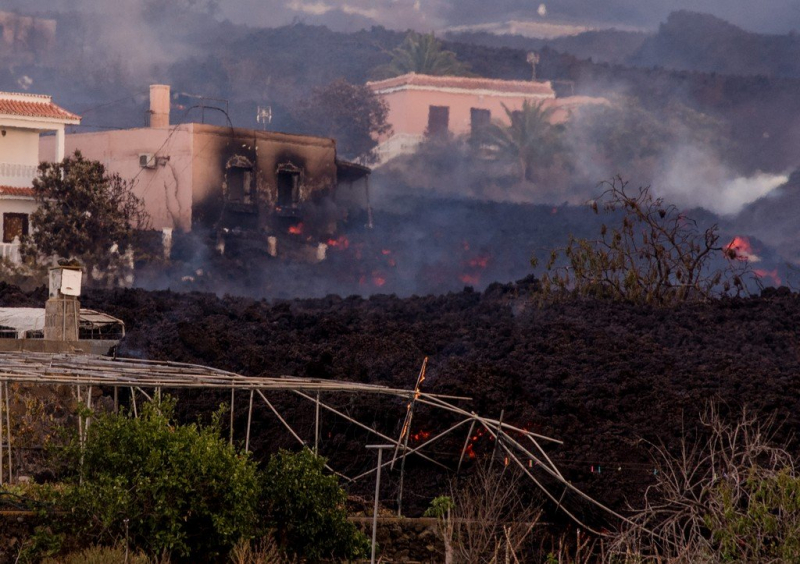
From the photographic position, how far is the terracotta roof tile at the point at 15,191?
195 feet

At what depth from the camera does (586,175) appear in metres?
99.6

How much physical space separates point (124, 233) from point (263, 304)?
13723 millimetres

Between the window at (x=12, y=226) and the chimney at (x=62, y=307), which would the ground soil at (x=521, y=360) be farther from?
the window at (x=12, y=226)

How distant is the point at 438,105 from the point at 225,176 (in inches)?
1253

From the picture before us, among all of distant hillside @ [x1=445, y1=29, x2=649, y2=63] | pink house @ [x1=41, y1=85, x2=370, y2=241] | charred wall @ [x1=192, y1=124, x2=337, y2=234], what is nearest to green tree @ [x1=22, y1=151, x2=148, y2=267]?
pink house @ [x1=41, y1=85, x2=370, y2=241]

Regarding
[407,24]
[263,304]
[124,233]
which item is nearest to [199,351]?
[263,304]

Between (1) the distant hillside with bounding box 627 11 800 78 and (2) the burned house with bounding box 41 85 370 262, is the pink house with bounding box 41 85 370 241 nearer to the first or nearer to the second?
(2) the burned house with bounding box 41 85 370 262

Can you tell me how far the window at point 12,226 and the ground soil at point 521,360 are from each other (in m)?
14.4

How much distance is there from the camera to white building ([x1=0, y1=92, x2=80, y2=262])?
60094 mm

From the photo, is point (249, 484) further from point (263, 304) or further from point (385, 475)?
point (263, 304)

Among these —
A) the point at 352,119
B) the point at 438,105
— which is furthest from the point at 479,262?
the point at 352,119

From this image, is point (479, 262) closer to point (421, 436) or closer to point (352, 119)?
point (352, 119)

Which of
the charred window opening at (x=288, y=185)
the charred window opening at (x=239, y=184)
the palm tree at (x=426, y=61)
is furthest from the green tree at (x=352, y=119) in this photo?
the charred window opening at (x=239, y=184)

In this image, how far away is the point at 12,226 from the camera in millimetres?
60125
